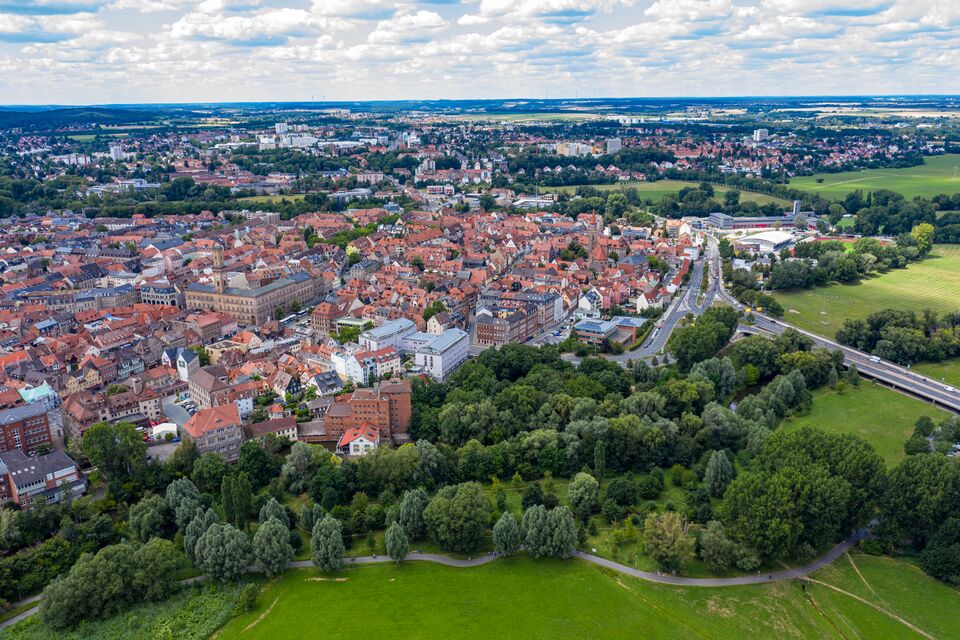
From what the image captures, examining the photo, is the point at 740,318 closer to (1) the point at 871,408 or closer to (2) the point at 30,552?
(1) the point at 871,408

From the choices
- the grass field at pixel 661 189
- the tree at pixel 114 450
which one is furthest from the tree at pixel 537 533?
the grass field at pixel 661 189

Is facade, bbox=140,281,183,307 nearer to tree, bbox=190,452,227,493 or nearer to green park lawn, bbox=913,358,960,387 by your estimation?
tree, bbox=190,452,227,493

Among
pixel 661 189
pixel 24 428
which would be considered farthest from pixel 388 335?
pixel 661 189

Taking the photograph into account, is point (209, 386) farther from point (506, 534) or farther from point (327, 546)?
point (506, 534)

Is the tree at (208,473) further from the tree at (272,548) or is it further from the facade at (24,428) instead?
the facade at (24,428)

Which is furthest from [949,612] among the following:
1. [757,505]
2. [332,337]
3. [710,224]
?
[710,224]

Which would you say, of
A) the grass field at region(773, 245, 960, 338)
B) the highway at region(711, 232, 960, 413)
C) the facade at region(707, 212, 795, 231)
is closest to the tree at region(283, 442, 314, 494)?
the highway at region(711, 232, 960, 413)
